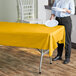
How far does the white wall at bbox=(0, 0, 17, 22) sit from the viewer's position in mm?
6183

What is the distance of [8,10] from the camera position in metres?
6.35

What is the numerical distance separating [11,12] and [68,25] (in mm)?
3541

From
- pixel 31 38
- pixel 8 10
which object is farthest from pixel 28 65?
pixel 8 10

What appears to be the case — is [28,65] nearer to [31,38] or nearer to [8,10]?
[31,38]

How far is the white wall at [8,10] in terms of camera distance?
6.18 metres

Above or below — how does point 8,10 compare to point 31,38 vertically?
above

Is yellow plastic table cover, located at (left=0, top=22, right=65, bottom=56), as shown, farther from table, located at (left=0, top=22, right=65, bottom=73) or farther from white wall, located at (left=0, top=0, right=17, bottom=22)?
white wall, located at (left=0, top=0, right=17, bottom=22)

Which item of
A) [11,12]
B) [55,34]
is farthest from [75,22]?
[11,12]

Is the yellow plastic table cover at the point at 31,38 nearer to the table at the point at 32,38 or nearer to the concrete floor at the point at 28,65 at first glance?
the table at the point at 32,38

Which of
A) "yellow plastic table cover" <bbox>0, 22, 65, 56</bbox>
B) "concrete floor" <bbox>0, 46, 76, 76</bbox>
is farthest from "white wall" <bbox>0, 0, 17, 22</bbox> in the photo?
"yellow plastic table cover" <bbox>0, 22, 65, 56</bbox>

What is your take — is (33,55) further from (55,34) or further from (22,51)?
(55,34)

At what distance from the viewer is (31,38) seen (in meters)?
2.70

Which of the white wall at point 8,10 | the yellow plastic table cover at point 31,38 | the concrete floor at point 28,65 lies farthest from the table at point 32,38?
the white wall at point 8,10

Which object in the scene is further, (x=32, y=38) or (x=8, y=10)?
(x=8, y=10)
